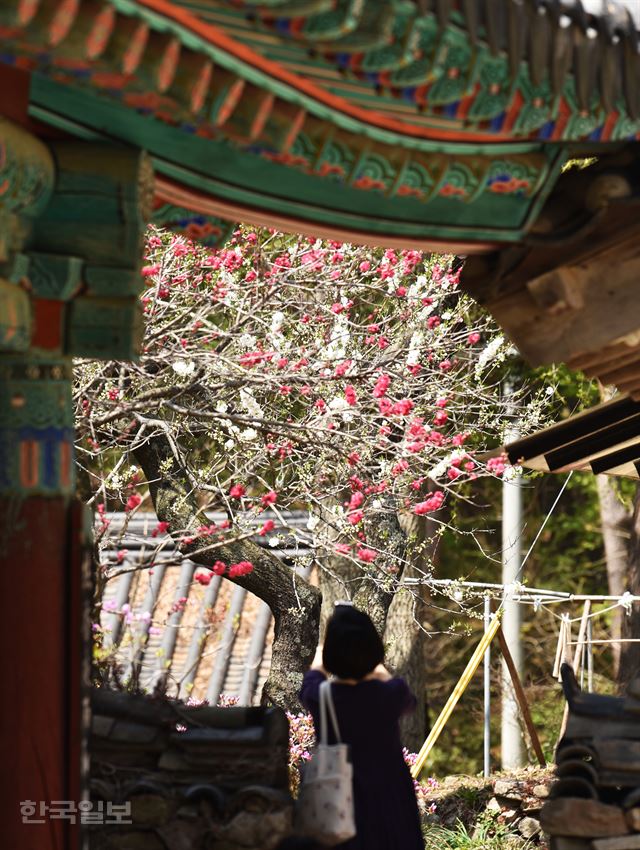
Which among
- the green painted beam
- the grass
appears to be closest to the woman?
the green painted beam

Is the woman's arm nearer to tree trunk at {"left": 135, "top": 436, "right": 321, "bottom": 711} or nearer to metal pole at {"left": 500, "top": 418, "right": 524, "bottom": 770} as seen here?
tree trunk at {"left": 135, "top": 436, "right": 321, "bottom": 711}

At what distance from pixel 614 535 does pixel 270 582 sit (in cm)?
791

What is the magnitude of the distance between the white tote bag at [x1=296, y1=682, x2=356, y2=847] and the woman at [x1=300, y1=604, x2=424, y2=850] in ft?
0.84

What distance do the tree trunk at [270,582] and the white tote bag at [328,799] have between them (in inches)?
145

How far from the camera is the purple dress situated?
4441 mm

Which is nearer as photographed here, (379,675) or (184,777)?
(184,777)

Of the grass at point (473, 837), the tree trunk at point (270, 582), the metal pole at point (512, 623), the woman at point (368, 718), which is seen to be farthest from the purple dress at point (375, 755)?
the metal pole at point (512, 623)

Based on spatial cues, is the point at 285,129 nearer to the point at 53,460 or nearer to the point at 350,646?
the point at 53,460

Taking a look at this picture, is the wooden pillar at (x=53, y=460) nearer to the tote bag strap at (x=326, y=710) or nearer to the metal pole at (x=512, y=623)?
the tote bag strap at (x=326, y=710)

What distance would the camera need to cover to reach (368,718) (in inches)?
175

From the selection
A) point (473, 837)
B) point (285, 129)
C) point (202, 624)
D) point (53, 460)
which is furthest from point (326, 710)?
point (202, 624)

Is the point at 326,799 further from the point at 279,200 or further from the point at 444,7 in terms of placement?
the point at 444,7

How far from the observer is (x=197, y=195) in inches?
159

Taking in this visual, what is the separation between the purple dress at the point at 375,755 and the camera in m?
4.44
